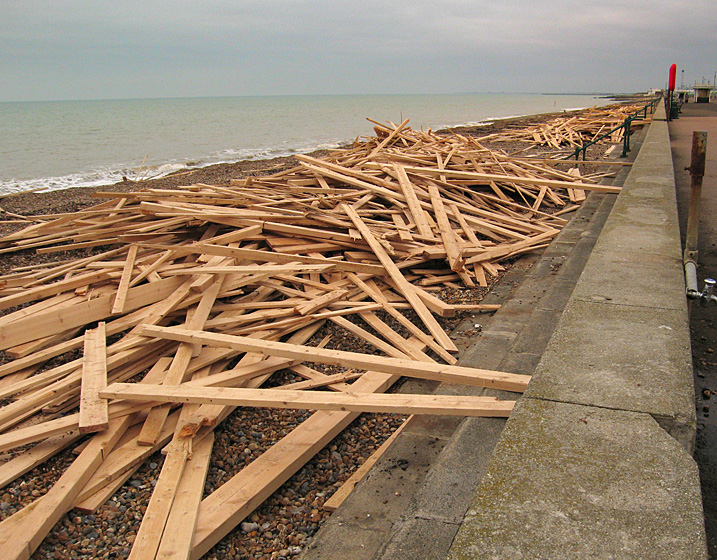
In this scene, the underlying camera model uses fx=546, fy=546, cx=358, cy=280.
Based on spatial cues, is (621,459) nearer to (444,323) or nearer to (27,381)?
(444,323)

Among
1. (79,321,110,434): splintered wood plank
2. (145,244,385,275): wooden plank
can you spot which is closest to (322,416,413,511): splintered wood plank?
(79,321,110,434): splintered wood plank

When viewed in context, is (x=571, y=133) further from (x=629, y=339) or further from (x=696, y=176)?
(x=629, y=339)

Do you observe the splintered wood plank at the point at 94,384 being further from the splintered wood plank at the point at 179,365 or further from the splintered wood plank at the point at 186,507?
the splintered wood plank at the point at 186,507

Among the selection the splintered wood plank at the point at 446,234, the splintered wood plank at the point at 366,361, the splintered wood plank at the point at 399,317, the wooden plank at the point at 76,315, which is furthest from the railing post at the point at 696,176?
the wooden plank at the point at 76,315

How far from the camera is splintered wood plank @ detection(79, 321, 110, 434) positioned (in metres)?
3.09

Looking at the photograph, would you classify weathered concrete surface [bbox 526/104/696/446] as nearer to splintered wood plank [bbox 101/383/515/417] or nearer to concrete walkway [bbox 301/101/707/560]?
concrete walkway [bbox 301/101/707/560]

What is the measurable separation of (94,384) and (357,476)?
5.76ft

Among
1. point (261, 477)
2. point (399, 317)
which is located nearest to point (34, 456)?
point (261, 477)

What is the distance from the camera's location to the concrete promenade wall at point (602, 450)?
1.66 meters

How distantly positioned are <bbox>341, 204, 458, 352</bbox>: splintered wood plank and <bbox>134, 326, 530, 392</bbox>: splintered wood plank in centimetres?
91

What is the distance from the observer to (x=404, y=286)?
5047 mm

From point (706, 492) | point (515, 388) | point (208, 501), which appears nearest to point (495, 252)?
point (515, 388)

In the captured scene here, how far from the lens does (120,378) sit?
382cm

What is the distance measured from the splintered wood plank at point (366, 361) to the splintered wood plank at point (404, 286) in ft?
2.98
